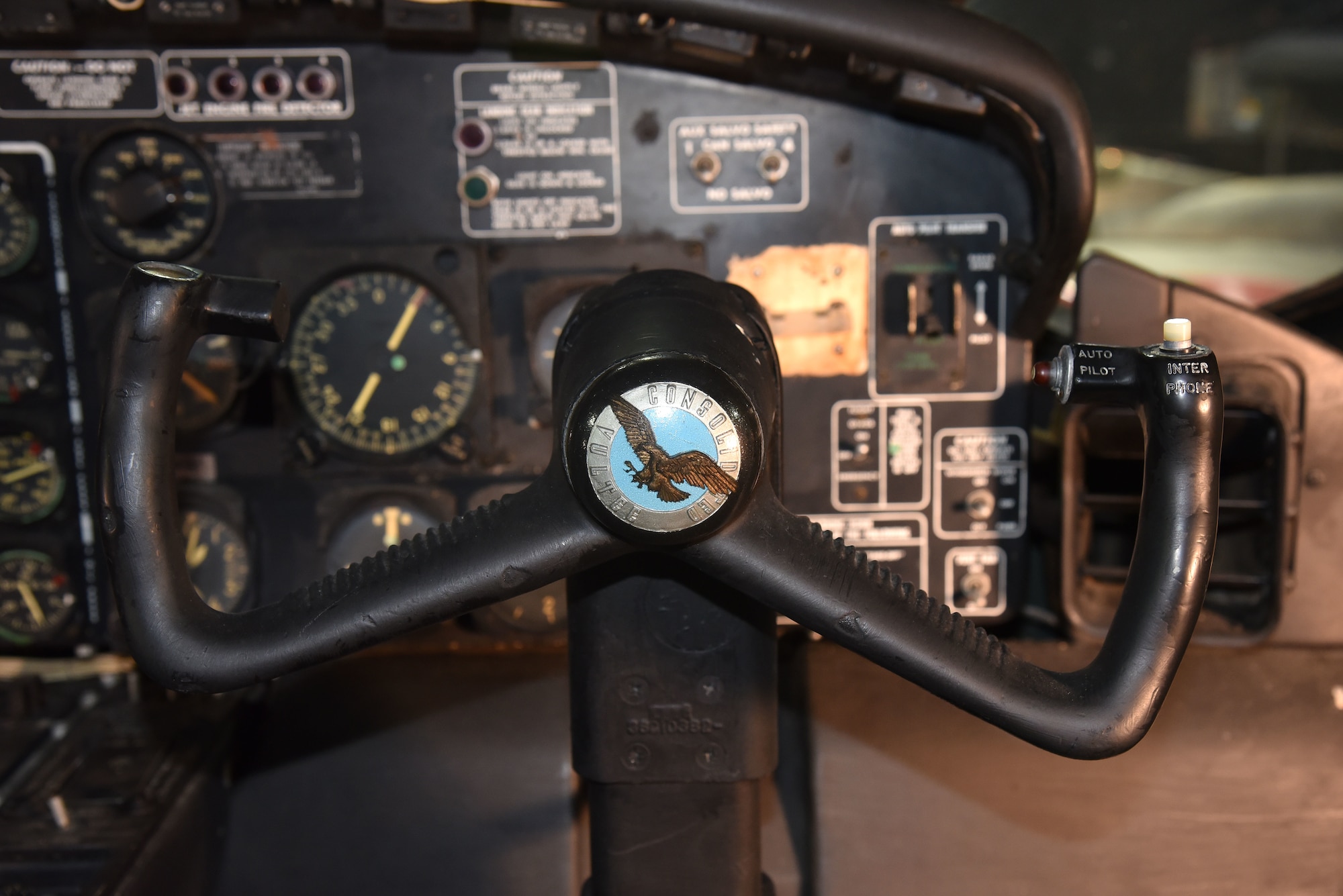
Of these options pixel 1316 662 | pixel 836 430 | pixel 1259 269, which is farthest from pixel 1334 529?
pixel 1259 269

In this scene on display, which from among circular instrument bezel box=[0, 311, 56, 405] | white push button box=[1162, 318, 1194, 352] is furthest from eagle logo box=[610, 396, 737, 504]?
circular instrument bezel box=[0, 311, 56, 405]

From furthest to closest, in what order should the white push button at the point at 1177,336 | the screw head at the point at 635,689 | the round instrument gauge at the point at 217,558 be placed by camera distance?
the round instrument gauge at the point at 217,558 < the screw head at the point at 635,689 < the white push button at the point at 1177,336

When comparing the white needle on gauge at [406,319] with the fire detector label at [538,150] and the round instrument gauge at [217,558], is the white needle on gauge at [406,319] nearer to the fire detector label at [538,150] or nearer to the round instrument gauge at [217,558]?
the fire detector label at [538,150]

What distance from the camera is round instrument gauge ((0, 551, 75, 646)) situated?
1.77 m

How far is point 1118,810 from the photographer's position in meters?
1.38

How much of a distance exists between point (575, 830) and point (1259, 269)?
121 inches

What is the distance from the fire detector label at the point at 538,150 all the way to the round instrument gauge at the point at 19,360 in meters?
0.71

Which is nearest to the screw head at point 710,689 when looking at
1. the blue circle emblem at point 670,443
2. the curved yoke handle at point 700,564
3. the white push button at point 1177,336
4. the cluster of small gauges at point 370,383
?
the curved yoke handle at point 700,564

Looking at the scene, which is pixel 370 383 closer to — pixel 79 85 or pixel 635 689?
pixel 79 85

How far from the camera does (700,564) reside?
850 mm

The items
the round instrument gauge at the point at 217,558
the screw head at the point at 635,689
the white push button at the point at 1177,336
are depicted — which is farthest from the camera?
the round instrument gauge at the point at 217,558

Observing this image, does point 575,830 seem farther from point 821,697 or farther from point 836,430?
point 836,430

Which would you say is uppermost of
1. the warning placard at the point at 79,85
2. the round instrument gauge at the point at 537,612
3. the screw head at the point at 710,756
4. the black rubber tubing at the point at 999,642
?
the warning placard at the point at 79,85

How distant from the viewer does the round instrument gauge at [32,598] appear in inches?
69.6
